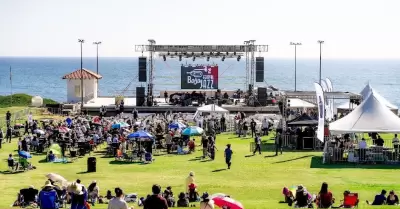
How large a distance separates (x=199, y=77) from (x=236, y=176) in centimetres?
3573

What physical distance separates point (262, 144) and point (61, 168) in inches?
488

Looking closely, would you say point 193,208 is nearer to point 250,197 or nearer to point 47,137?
point 250,197

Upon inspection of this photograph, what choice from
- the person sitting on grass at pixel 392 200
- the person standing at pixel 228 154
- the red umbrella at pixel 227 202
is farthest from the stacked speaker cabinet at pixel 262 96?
the red umbrella at pixel 227 202

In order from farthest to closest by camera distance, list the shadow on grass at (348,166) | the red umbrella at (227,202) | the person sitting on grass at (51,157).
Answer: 1. the person sitting on grass at (51,157)
2. the shadow on grass at (348,166)
3. the red umbrella at (227,202)

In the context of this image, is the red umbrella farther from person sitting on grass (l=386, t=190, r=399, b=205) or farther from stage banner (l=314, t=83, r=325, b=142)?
stage banner (l=314, t=83, r=325, b=142)

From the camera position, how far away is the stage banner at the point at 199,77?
62.9 m

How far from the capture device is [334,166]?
30438 mm

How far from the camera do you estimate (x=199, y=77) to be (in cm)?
6322

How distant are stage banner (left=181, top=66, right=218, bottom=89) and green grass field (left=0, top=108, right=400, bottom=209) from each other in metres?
28.9

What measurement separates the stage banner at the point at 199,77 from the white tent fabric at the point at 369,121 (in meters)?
31.3

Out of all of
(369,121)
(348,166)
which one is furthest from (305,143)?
→ (348,166)

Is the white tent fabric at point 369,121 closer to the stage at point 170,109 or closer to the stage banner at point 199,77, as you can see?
the stage at point 170,109

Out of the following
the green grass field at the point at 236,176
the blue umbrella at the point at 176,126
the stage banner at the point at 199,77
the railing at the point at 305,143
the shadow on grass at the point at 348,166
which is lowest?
the green grass field at the point at 236,176

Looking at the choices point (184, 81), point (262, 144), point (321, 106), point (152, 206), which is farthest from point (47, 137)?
point (184, 81)
